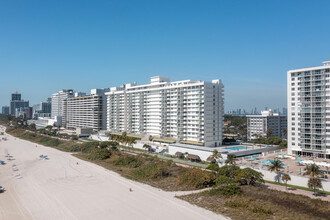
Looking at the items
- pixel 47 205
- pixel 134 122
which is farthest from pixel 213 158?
pixel 134 122

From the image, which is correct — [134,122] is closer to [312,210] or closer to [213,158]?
[213,158]

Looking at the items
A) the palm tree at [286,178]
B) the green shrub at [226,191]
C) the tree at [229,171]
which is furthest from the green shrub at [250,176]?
the palm tree at [286,178]

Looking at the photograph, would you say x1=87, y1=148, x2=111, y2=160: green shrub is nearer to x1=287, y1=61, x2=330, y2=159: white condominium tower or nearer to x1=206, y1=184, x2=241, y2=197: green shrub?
x1=206, y1=184, x2=241, y2=197: green shrub

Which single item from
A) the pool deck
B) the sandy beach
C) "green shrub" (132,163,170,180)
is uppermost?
the pool deck

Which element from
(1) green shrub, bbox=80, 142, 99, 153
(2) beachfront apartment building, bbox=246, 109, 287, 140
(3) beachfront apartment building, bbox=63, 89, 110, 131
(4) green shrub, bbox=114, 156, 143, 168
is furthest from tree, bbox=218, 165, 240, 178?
(3) beachfront apartment building, bbox=63, 89, 110, 131

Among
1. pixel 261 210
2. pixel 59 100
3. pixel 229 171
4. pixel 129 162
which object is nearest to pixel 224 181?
pixel 229 171

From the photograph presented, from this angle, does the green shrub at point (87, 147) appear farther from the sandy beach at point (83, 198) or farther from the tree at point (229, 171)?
the tree at point (229, 171)
